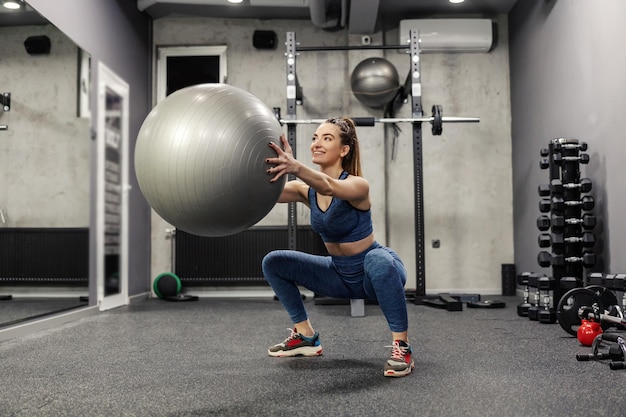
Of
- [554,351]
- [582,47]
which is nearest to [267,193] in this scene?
[554,351]

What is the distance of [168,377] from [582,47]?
3.60 metres

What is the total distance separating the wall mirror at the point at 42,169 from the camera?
10.0ft

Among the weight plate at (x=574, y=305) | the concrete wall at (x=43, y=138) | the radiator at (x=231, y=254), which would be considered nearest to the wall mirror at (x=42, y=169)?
the concrete wall at (x=43, y=138)

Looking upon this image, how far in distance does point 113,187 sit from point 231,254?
49.4 inches

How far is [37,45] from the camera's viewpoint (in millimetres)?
3318

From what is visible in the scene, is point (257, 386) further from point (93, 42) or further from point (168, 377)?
point (93, 42)

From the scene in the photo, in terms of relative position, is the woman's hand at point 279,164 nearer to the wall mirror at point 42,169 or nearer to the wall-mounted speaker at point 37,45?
the wall mirror at point 42,169

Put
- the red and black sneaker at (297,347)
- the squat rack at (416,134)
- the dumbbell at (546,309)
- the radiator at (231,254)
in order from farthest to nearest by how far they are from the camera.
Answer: the radiator at (231,254)
the squat rack at (416,134)
the dumbbell at (546,309)
the red and black sneaker at (297,347)

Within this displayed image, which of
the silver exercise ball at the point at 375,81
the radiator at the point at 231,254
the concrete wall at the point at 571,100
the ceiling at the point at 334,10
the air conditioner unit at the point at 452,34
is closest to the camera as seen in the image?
the concrete wall at the point at 571,100

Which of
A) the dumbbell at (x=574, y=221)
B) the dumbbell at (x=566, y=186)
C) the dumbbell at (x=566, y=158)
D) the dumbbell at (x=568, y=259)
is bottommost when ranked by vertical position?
the dumbbell at (x=568, y=259)

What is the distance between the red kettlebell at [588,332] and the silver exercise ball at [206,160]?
1.74 metres

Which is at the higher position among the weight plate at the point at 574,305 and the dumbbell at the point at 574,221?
the dumbbell at the point at 574,221

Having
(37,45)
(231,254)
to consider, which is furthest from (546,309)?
(37,45)

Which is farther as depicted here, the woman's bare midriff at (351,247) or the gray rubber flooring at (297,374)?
the woman's bare midriff at (351,247)
